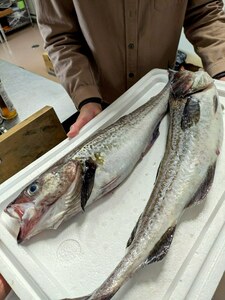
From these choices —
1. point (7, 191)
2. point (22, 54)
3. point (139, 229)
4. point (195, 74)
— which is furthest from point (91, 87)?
point (22, 54)

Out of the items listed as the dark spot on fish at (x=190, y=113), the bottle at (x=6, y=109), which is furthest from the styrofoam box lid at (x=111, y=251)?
the bottle at (x=6, y=109)

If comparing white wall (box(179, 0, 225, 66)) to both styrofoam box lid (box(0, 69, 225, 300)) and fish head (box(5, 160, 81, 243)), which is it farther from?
fish head (box(5, 160, 81, 243))

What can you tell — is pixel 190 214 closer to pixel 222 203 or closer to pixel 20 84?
pixel 222 203

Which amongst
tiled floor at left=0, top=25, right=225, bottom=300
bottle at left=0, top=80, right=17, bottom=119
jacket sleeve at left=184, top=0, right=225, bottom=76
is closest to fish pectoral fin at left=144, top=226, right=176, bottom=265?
jacket sleeve at left=184, top=0, right=225, bottom=76

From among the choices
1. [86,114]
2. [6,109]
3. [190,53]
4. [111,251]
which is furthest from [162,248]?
[190,53]

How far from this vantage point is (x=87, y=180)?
29.1 inches

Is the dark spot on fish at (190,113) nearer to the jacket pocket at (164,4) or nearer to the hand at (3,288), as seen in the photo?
the jacket pocket at (164,4)

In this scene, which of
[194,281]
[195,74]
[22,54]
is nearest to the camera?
[194,281]

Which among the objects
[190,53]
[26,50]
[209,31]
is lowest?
[190,53]

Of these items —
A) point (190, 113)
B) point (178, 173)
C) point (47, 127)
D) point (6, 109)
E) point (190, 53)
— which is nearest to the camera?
point (178, 173)

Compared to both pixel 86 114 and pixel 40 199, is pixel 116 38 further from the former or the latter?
pixel 40 199

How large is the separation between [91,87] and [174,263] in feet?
2.20

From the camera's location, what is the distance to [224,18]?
108 centimetres

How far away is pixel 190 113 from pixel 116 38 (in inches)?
15.8
